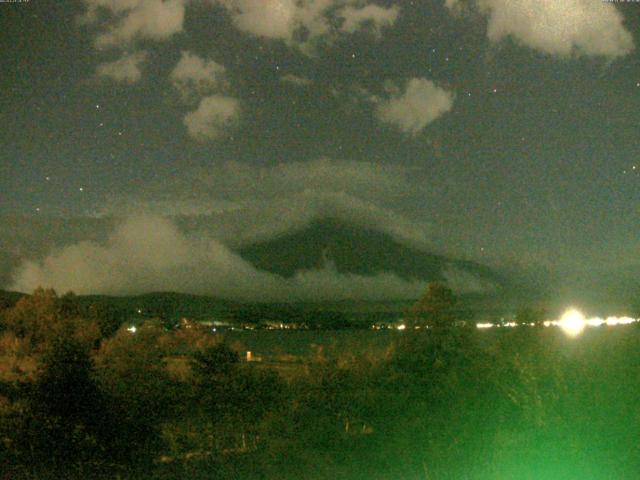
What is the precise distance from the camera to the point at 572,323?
1603cm

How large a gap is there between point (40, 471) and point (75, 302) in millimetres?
28631

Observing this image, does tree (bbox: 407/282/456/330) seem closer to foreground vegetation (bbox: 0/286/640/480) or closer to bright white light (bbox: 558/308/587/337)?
foreground vegetation (bbox: 0/286/640/480)

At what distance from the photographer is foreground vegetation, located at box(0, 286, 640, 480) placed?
390 inches

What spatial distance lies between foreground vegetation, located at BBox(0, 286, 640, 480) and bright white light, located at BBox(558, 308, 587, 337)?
2.41 feet

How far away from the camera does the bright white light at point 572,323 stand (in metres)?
13.7

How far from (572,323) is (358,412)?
557 centimetres

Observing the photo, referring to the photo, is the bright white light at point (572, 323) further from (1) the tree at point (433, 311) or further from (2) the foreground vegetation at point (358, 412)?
(1) the tree at point (433, 311)

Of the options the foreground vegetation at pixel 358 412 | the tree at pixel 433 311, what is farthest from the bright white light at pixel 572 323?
the tree at pixel 433 311

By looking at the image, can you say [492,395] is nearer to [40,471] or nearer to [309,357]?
[309,357]

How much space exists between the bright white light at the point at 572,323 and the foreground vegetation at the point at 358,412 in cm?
73

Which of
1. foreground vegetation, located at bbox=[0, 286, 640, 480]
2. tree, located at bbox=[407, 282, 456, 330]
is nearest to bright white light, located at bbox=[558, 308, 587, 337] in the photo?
foreground vegetation, located at bbox=[0, 286, 640, 480]

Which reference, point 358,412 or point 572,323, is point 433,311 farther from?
point 358,412

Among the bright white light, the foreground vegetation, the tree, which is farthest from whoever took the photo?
the tree

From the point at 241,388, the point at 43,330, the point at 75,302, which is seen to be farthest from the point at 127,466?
the point at 75,302
